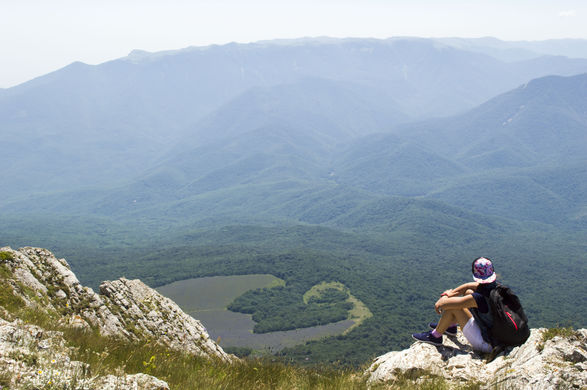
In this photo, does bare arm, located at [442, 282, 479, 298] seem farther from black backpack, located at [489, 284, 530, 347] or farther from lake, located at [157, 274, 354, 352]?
lake, located at [157, 274, 354, 352]

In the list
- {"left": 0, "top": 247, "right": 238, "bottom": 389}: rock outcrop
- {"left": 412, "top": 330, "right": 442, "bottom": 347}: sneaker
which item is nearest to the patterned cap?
{"left": 412, "top": 330, "right": 442, "bottom": 347}: sneaker

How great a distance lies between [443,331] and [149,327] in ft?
56.1

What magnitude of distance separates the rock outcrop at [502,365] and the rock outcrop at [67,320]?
6.33m

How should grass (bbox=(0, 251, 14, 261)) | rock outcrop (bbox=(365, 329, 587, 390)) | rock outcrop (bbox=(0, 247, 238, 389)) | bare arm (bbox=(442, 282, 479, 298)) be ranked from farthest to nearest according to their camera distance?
grass (bbox=(0, 251, 14, 261)) → bare arm (bbox=(442, 282, 479, 298)) → rock outcrop (bbox=(365, 329, 587, 390)) → rock outcrop (bbox=(0, 247, 238, 389))

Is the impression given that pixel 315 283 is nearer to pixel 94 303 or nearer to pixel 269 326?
pixel 269 326

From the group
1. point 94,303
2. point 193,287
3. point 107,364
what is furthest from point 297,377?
point 193,287

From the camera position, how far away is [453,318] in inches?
576

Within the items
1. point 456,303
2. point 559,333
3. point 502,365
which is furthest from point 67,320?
point 559,333

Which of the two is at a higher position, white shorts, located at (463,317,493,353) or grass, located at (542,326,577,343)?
grass, located at (542,326,577,343)

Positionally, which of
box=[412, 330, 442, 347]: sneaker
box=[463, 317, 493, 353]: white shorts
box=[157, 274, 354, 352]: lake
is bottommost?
box=[157, 274, 354, 352]: lake

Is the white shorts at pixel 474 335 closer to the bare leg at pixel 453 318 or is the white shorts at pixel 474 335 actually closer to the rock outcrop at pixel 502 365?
the bare leg at pixel 453 318

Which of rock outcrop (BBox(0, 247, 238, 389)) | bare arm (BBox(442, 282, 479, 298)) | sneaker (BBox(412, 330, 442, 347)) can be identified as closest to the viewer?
rock outcrop (BBox(0, 247, 238, 389))

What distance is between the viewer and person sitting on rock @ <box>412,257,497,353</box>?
13570 millimetres

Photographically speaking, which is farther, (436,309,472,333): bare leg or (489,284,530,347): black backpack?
(436,309,472,333): bare leg
